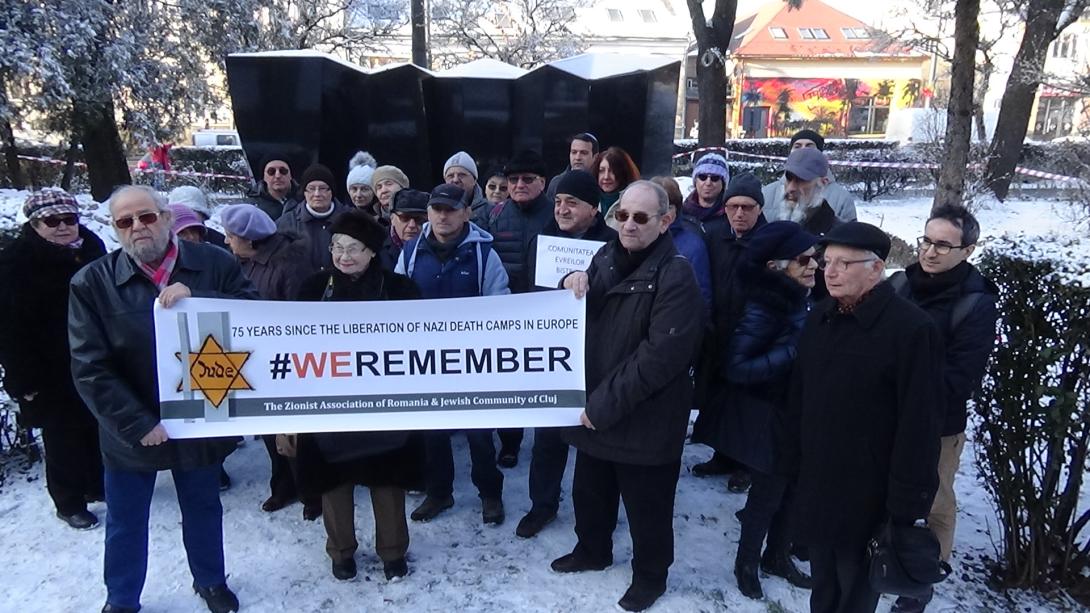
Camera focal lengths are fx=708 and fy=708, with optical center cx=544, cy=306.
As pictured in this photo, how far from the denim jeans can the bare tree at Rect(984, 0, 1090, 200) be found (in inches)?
721

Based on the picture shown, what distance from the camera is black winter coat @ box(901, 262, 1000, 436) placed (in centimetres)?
284

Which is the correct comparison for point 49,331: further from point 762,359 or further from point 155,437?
point 762,359

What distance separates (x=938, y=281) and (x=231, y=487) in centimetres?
400

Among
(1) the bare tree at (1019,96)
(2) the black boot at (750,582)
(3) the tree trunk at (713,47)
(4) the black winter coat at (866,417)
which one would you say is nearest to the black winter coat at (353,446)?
(2) the black boot at (750,582)

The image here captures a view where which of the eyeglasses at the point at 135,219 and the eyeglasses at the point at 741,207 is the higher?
the eyeglasses at the point at 741,207

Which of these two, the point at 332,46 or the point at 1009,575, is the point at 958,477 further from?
the point at 332,46

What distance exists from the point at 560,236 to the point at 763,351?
1.27 m

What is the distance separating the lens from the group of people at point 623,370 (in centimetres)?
251

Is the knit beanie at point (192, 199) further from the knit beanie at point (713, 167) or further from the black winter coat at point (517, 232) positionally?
the knit beanie at point (713, 167)

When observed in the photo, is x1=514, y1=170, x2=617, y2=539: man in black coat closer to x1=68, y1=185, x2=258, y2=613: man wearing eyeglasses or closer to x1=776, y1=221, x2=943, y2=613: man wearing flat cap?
x1=776, y1=221, x2=943, y2=613: man wearing flat cap

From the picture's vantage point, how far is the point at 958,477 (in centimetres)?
457

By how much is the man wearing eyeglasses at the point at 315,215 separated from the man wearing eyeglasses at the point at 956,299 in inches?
130

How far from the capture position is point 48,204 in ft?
11.6

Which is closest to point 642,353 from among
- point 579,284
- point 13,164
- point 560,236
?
point 579,284
